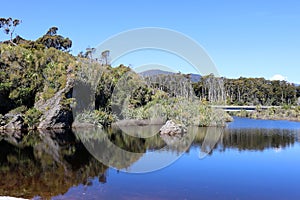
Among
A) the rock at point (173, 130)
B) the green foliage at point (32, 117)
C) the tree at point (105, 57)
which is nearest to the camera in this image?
the rock at point (173, 130)

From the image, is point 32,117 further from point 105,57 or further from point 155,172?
point 155,172

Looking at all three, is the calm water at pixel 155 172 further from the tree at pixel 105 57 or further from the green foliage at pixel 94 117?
the tree at pixel 105 57

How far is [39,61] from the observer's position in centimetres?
4384

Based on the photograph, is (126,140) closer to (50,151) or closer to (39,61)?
(50,151)

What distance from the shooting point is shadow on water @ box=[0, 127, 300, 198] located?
613 inches

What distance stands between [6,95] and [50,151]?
63.9ft

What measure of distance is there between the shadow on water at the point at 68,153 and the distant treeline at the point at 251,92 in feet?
148

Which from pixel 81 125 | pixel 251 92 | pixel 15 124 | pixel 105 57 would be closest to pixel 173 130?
pixel 81 125

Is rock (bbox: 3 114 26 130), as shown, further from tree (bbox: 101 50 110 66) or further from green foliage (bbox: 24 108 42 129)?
tree (bbox: 101 50 110 66)

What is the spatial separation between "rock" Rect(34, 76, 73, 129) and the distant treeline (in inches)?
1654

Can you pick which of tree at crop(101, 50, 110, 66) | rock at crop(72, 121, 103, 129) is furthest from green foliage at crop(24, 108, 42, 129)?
tree at crop(101, 50, 110, 66)

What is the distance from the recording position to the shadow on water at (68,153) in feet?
51.1

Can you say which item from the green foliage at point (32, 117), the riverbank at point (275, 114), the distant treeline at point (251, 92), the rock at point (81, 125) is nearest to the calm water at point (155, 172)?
the green foliage at point (32, 117)

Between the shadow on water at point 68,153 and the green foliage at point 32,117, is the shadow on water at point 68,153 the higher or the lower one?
the lower one
